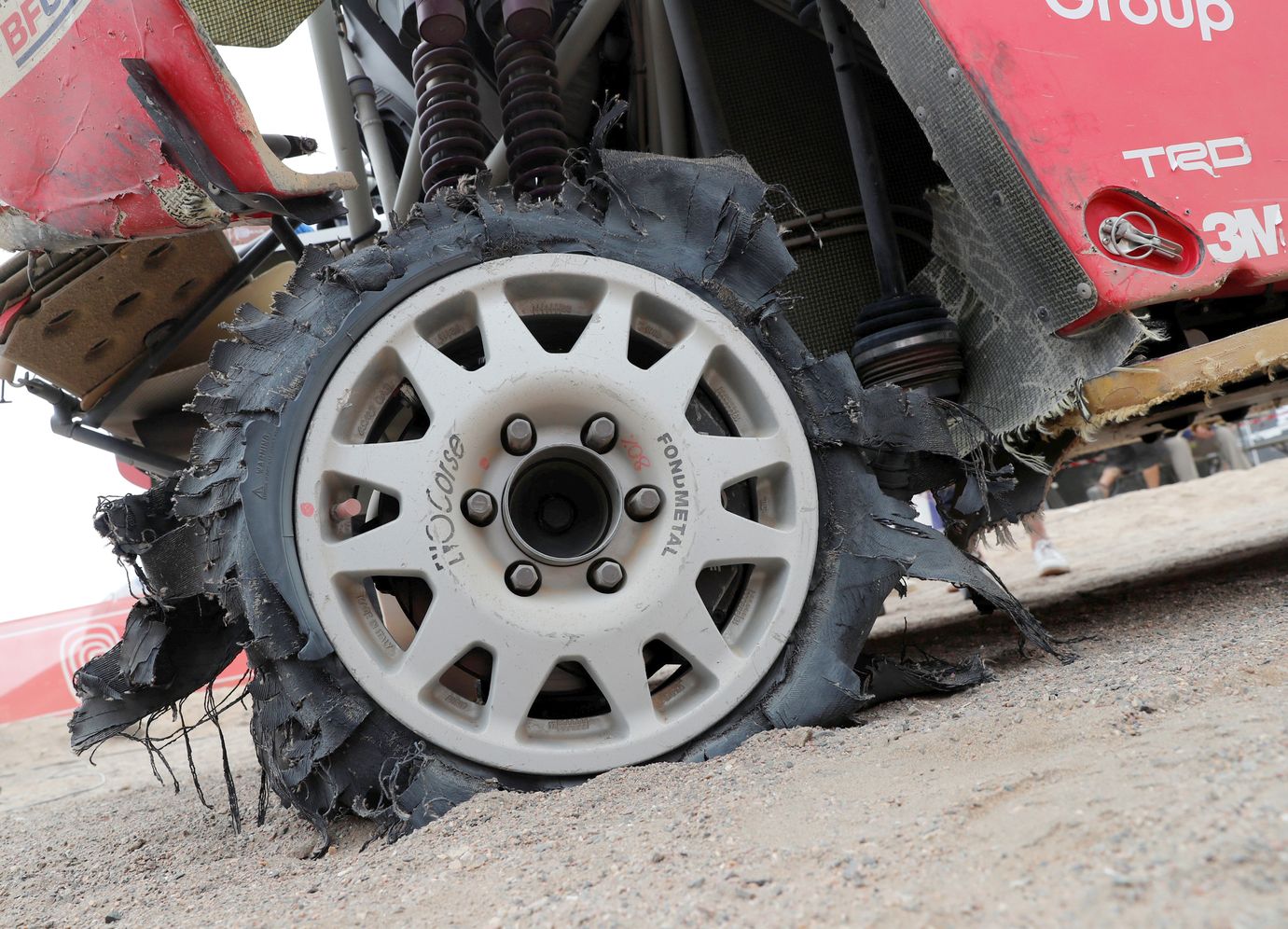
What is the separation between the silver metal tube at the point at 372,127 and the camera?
8.51 ft

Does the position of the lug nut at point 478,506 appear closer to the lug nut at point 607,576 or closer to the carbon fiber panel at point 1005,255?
the lug nut at point 607,576

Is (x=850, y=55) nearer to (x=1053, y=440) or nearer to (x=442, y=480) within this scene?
(x=1053, y=440)

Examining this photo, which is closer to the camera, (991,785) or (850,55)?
(991,785)

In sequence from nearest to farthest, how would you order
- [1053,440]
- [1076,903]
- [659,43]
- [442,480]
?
[1076,903] → [442,480] → [1053,440] → [659,43]

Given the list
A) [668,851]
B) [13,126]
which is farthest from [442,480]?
[13,126]

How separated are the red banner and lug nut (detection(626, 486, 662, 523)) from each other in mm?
6864

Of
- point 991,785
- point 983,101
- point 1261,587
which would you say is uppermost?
point 983,101

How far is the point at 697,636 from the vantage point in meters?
1.64

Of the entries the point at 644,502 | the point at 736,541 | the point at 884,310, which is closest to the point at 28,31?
the point at 644,502

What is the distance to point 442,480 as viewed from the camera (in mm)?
1587

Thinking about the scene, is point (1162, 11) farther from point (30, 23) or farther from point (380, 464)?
point (30, 23)

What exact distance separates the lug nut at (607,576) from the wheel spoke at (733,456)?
0.22 metres

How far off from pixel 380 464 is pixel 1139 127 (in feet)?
5.44

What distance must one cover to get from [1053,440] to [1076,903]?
1.63m
